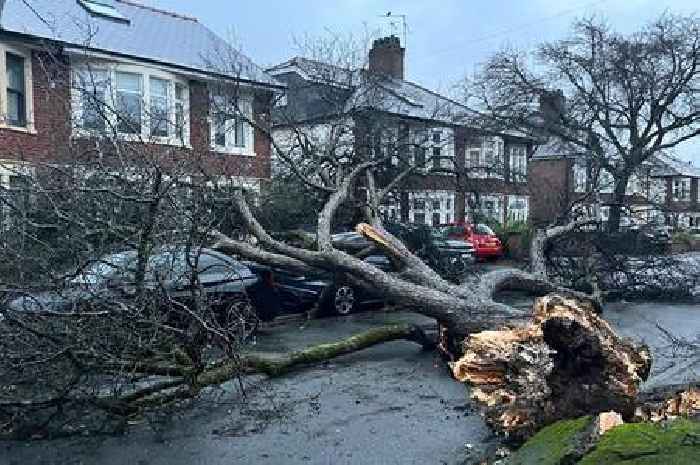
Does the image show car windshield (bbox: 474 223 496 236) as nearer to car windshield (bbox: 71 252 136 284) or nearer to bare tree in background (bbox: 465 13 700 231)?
bare tree in background (bbox: 465 13 700 231)

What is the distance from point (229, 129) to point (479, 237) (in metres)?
10.1

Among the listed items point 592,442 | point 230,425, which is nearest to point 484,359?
point 592,442

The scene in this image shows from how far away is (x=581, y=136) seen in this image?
28.5 metres

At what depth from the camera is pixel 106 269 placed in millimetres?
6902

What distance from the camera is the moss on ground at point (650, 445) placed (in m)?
3.39

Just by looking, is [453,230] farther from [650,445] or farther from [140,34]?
[650,445]

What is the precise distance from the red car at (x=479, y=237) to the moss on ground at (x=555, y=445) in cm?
2047

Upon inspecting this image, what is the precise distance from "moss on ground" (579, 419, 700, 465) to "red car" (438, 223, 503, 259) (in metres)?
21.2

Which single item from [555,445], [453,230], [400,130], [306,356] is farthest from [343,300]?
[453,230]

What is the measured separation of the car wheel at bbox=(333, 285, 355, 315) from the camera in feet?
44.3

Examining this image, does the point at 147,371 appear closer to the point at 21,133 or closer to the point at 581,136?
the point at 21,133

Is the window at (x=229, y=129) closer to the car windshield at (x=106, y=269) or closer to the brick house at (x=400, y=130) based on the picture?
the brick house at (x=400, y=130)

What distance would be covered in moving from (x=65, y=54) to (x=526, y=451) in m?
16.6

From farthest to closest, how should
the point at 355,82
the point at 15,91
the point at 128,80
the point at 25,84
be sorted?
the point at 355,82 → the point at 128,80 → the point at 25,84 → the point at 15,91
